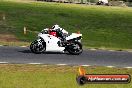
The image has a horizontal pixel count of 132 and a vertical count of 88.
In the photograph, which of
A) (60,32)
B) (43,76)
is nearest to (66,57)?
(60,32)

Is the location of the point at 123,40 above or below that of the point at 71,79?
below

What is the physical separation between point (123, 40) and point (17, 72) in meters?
30.5

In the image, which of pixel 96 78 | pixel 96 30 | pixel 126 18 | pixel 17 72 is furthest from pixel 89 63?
pixel 126 18

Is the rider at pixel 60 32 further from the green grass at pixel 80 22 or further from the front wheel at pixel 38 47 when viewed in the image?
the green grass at pixel 80 22

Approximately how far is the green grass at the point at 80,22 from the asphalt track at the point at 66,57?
56.0 feet

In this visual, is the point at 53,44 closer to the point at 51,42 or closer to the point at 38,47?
the point at 51,42

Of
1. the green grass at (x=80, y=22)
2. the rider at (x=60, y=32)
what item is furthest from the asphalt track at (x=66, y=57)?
the green grass at (x=80, y=22)

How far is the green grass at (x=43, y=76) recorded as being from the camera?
50.4 feet

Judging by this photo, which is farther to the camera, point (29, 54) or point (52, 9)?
point (52, 9)

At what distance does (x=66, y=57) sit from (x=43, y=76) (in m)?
5.62

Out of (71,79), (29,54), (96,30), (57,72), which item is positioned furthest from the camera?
(96,30)

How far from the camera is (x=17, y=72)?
691 inches

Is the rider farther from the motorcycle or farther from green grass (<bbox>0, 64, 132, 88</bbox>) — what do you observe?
green grass (<bbox>0, 64, 132, 88</bbox>)

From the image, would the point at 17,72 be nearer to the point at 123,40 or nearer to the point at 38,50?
the point at 38,50
